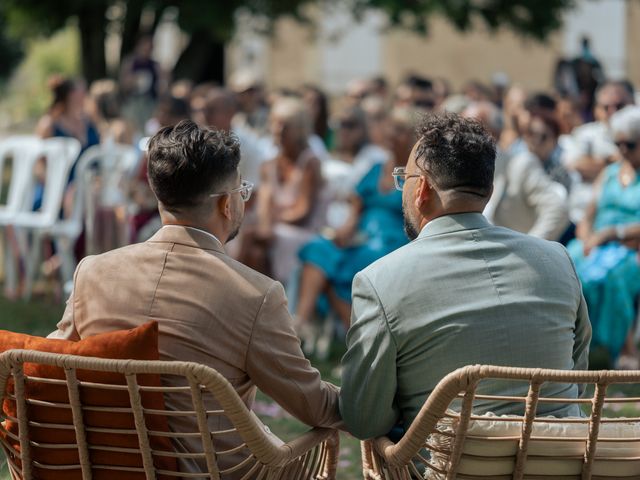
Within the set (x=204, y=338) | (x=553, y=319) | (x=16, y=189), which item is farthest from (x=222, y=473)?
(x=16, y=189)

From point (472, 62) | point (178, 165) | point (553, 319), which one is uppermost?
point (178, 165)

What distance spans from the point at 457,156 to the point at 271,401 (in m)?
3.40

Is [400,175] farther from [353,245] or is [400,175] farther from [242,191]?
[353,245]

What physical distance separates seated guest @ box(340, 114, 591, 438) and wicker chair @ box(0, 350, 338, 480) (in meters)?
0.27

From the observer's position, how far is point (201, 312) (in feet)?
9.90

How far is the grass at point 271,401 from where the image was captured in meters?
5.15

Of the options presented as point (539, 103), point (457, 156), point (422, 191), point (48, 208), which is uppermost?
point (457, 156)

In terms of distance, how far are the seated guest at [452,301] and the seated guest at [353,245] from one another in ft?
14.2

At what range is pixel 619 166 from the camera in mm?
7094

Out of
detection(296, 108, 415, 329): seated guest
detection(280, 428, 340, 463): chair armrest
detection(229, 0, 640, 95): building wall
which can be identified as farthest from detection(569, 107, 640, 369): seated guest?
detection(229, 0, 640, 95): building wall

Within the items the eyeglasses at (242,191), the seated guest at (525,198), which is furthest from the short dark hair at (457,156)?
the seated guest at (525,198)

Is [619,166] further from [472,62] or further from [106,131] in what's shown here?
[472,62]

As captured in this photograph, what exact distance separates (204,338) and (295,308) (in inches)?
193

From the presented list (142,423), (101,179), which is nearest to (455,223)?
(142,423)
